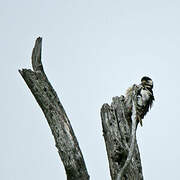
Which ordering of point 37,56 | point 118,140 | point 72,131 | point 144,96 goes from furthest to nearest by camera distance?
point 144,96, point 118,140, point 37,56, point 72,131

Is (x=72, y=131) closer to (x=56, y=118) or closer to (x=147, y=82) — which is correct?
(x=56, y=118)

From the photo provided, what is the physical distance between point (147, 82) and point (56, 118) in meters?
6.09

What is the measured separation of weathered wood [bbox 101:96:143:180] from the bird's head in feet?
15.7

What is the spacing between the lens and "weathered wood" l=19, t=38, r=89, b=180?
4.45m

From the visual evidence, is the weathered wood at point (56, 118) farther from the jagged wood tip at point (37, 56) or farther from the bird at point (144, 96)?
the bird at point (144, 96)

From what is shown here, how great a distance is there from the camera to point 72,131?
4.67 metres

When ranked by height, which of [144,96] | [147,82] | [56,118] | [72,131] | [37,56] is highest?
[147,82]

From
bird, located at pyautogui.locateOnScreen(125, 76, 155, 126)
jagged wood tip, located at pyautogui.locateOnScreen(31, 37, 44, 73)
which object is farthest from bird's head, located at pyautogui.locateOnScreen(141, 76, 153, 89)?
jagged wood tip, located at pyautogui.locateOnScreen(31, 37, 44, 73)

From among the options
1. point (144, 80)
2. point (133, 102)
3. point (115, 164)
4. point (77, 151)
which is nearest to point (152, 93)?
point (144, 80)

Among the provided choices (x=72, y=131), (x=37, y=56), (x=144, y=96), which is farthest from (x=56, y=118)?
(x=144, y=96)

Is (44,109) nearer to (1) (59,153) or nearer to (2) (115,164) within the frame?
(1) (59,153)

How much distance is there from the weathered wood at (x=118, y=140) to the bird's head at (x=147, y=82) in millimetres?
4774

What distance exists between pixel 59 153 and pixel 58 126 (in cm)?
34

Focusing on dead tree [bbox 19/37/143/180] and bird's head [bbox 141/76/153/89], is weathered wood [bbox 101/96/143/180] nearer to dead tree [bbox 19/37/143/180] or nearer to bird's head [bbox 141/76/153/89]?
dead tree [bbox 19/37/143/180]
